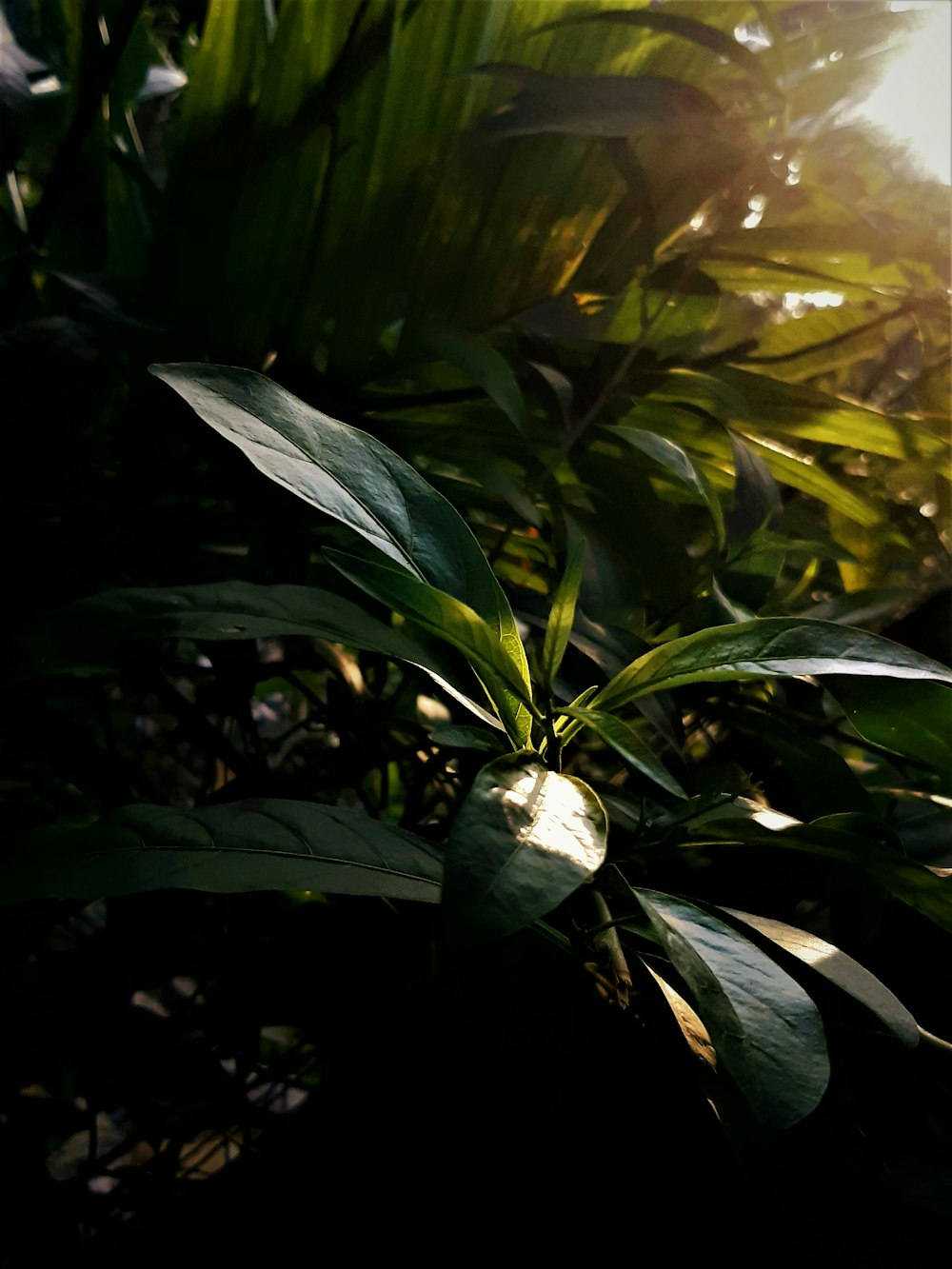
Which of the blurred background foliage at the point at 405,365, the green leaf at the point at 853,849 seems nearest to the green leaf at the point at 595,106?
the blurred background foliage at the point at 405,365

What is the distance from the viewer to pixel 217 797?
54 cm

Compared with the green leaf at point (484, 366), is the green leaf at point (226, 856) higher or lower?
lower

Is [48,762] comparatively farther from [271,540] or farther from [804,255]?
[804,255]

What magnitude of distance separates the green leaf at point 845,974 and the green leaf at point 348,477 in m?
0.13

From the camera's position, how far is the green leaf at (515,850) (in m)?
0.19

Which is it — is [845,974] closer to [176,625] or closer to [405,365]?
[176,625]

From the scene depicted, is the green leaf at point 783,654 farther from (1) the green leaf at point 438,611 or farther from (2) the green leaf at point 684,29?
(2) the green leaf at point 684,29

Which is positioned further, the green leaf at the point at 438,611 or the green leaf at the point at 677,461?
the green leaf at the point at 677,461

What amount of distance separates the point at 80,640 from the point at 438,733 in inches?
6.6

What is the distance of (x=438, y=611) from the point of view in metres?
0.30

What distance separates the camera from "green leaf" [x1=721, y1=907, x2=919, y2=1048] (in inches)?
10.4

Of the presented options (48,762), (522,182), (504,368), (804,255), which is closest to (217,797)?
(48,762)

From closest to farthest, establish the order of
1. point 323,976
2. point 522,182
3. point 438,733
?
point 438,733 → point 323,976 → point 522,182

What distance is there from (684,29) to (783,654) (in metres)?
0.42
